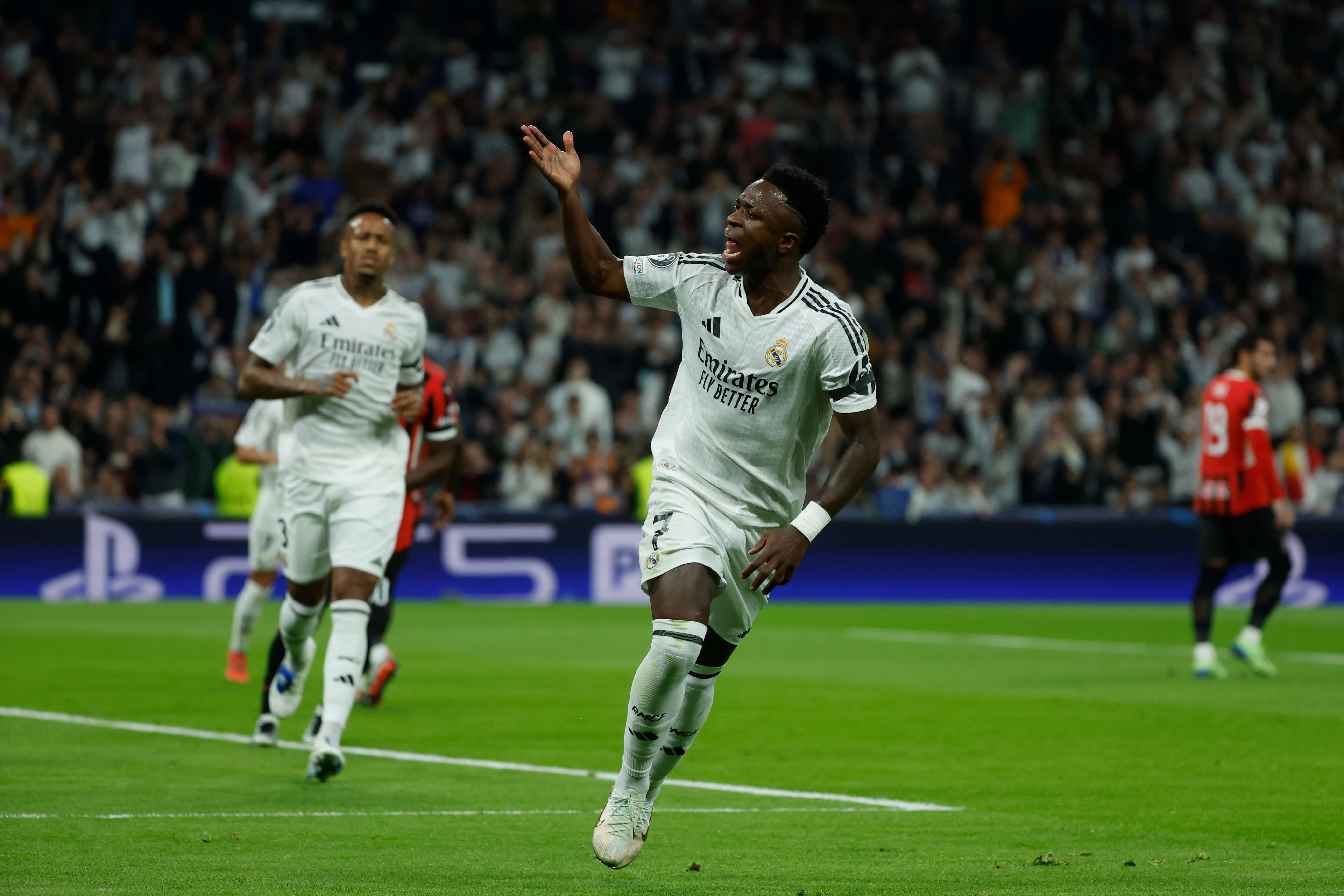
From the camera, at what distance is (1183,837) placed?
724 centimetres

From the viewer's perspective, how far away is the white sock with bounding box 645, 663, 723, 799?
6.77 metres

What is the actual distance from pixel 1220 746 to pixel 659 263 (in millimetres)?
5057

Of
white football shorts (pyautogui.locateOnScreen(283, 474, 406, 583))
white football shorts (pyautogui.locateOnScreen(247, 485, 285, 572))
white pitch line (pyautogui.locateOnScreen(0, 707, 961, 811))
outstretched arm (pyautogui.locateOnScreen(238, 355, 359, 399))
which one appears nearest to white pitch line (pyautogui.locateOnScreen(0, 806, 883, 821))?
white pitch line (pyautogui.locateOnScreen(0, 707, 961, 811))

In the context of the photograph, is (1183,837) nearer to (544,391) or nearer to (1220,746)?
(1220,746)

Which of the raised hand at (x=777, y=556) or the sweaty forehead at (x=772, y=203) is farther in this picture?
the sweaty forehead at (x=772, y=203)

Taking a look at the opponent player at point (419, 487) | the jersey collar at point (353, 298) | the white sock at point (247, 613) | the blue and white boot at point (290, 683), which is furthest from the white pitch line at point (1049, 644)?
the jersey collar at point (353, 298)

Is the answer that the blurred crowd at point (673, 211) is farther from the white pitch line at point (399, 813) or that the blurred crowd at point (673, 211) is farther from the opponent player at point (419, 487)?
the white pitch line at point (399, 813)

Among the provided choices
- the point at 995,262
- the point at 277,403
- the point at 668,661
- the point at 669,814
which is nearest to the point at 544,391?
the point at 995,262

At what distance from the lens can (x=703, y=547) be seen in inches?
251

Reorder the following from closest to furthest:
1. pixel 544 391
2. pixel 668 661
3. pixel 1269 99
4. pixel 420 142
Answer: pixel 668 661 < pixel 544 391 < pixel 420 142 < pixel 1269 99

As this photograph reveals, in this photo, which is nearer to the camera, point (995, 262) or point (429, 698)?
point (429, 698)

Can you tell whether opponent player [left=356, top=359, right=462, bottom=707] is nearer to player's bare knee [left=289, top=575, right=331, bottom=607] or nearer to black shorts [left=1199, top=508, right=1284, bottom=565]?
player's bare knee [left=289, top=575, right=331, bottom=607]

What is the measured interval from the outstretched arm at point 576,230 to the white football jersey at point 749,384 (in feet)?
0.26

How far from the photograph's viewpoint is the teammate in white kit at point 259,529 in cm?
1218
